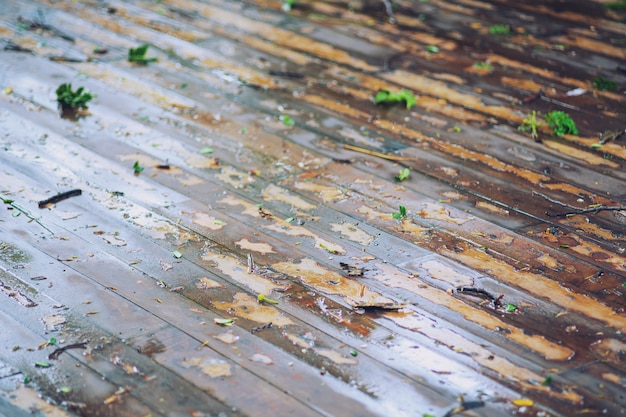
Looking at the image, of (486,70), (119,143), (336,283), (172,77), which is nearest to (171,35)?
(172,77)

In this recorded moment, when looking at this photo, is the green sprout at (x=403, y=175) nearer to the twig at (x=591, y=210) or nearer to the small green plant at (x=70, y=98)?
the twig at (x=591, y=210)

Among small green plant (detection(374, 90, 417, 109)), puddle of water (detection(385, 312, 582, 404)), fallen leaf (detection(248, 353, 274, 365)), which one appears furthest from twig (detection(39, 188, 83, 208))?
small green plant (detection(374, 90, 417, 109))

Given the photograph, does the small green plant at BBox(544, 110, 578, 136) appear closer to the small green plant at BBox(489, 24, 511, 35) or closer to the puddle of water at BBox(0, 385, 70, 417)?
the small green plant at BBox(489, 24, 511, 35)

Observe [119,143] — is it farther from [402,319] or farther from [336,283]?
[402,319]

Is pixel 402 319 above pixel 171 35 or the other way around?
the other way around

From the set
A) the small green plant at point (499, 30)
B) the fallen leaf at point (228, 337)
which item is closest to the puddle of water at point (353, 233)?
the fallen leaf at point (228, 337)
